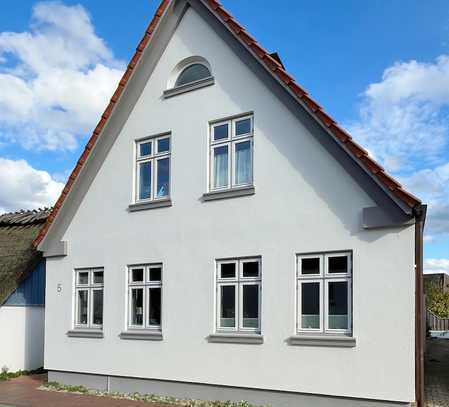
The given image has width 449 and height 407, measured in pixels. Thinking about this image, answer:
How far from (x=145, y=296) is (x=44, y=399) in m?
3.15

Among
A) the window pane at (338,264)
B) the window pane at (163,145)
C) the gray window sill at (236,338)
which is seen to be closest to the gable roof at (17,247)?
the window pane at (163,145)

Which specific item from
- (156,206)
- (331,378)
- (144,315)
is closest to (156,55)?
(156,206)

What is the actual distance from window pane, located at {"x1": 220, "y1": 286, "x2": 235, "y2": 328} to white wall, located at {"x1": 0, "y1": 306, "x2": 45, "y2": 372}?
7427 mm

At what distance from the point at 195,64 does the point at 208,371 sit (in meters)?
6.73

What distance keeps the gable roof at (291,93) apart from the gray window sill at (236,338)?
12.5 ft

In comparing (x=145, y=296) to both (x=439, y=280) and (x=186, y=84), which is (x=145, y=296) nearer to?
(x=186, y=84)

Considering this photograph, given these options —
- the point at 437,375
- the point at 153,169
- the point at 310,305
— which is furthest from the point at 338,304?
the point at 437,375

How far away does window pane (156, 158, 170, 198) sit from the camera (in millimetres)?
13581

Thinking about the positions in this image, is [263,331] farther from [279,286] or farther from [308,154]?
[308,154]

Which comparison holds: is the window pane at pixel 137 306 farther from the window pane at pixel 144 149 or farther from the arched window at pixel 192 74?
A: the arched window at pixel 192 74

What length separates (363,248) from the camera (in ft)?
34.3

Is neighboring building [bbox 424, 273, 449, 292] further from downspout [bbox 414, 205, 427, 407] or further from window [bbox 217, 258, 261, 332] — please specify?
downspout [bbox 414, 205, 427, 407]

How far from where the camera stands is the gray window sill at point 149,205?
524 inches

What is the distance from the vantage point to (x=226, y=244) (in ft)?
40.0
